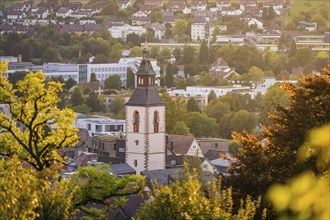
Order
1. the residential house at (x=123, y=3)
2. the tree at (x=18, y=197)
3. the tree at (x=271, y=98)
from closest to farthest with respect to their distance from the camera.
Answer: the tree at (x=18, y=197), the tree at (x=271, y=98), the residential house at (x=123, y=3)

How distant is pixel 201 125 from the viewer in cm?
5512

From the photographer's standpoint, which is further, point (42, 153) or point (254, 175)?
point (254, 175)

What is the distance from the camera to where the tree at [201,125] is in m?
54.6

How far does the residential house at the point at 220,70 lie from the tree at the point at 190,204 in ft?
218

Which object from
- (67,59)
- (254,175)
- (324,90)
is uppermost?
(324,90)

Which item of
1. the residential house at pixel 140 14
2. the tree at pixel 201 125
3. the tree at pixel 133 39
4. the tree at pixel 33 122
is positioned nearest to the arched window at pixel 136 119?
the tree at pixel 201 125

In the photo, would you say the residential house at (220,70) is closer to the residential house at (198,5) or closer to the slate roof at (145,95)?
the residential house at (198,5)

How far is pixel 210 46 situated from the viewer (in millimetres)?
93062

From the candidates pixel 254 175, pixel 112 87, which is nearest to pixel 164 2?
pixel 112 87

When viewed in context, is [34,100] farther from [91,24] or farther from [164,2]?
[164,2]

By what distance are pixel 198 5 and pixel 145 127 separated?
81.3 metres

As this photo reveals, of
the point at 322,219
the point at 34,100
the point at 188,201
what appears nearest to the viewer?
the point at 322,219

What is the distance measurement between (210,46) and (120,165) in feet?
190

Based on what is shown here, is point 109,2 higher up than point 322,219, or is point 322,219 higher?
point 322,219
